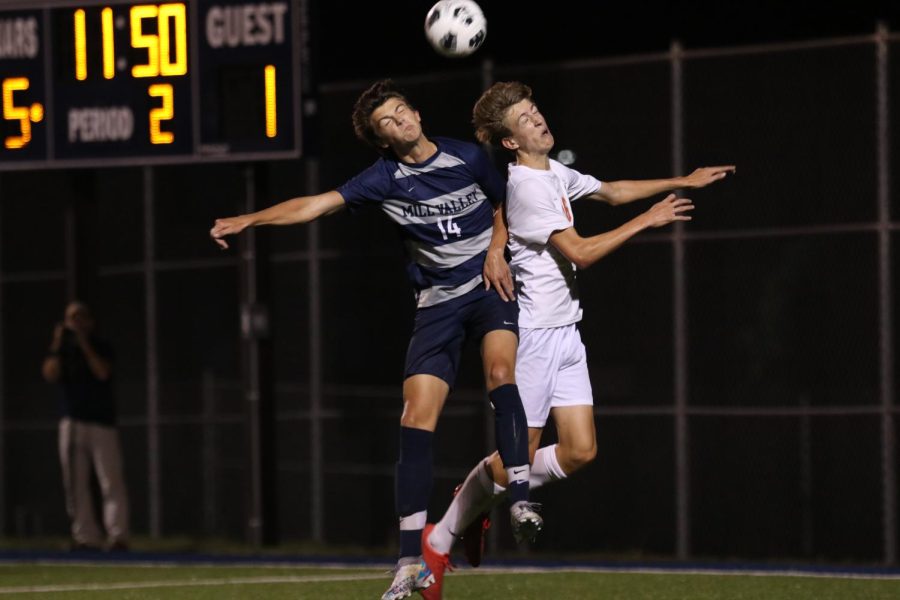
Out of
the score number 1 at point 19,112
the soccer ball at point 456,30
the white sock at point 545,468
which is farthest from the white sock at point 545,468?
the score number 1 at point 19,112

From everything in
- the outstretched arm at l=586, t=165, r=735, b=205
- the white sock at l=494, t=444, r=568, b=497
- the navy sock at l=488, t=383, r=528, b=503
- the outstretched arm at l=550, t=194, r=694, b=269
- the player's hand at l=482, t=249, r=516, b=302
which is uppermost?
the outstretched arm at l=586, t=165, r=735, b=205

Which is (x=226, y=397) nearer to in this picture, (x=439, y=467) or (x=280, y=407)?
(x=280, y=407)

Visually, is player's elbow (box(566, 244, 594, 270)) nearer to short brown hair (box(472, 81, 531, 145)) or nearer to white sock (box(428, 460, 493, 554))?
short brown hair (box(472, 81, 531, 145))

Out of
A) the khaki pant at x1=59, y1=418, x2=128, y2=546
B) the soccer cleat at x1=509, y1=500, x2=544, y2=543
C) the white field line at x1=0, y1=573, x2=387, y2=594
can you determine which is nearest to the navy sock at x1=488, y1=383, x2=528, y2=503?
the soccer cleat at x1=509, y1=500, x2=544, y2=543

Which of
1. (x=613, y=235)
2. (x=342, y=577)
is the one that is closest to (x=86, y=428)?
(x=342, y=577)

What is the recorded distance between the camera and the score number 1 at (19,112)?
13430 mm

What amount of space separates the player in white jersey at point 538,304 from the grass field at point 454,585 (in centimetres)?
116

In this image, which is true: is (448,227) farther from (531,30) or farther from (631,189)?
(531,30)

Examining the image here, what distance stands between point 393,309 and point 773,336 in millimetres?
2965

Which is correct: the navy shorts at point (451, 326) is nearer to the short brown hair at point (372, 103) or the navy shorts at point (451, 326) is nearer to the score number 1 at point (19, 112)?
the short brown hair at point (372, 103)

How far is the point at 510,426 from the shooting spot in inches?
324

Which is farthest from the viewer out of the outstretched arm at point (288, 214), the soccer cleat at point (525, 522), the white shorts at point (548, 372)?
the white shorts at point (548, 372)

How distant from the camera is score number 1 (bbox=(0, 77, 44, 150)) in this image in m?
13.4

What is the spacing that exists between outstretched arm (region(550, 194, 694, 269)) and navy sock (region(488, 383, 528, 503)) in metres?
0.62
